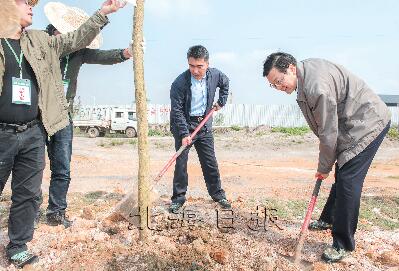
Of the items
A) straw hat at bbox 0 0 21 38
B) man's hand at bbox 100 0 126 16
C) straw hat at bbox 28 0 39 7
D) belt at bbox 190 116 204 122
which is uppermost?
man's hand at bbox 100 0 126 16

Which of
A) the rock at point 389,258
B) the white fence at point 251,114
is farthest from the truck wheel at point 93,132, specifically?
the rock at point 389,258

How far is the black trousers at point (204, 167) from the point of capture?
4.85 m

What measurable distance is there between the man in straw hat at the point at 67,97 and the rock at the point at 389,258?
9.05ft

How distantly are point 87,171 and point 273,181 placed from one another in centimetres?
439

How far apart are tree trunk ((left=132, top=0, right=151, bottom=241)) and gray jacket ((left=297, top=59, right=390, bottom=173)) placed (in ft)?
3.98

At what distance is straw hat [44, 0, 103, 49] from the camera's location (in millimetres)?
4020

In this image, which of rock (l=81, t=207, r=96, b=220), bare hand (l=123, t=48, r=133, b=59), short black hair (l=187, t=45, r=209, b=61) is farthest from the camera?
short black hair (l=187, t=45, r=209, b=61)

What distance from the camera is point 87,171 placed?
1006 centimetres

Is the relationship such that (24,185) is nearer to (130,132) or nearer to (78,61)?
(78,61)

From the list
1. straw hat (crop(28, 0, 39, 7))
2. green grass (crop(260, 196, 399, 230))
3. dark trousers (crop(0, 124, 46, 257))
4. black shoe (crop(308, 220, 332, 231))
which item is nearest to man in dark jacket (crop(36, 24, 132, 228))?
dark trousers (crop(0, 124, 46, 257))

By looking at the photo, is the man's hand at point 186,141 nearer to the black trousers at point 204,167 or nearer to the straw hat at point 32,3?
the black trousers at point 204,167

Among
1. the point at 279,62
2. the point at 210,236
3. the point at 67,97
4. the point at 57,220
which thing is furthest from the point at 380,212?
the point at 67,97

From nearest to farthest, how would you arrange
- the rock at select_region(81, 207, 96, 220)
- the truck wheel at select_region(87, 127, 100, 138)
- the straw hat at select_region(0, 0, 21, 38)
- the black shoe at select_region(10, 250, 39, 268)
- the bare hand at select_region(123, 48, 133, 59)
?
the straw hat at select_region(0, 0, 21, 38) < the black shoe at select_region(10, 250, 39, 268) < the bare hand at select_region(123, 48, 133, 59) < the rock at select_region(81, 207, 96, 220) < the truck wheel at select_region(87, 127, 100, 138)

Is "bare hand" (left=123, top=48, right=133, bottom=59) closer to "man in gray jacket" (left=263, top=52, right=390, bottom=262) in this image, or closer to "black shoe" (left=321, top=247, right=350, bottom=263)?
"man in gray jacket" (left=263, top=52, right=390, bottom=262)
